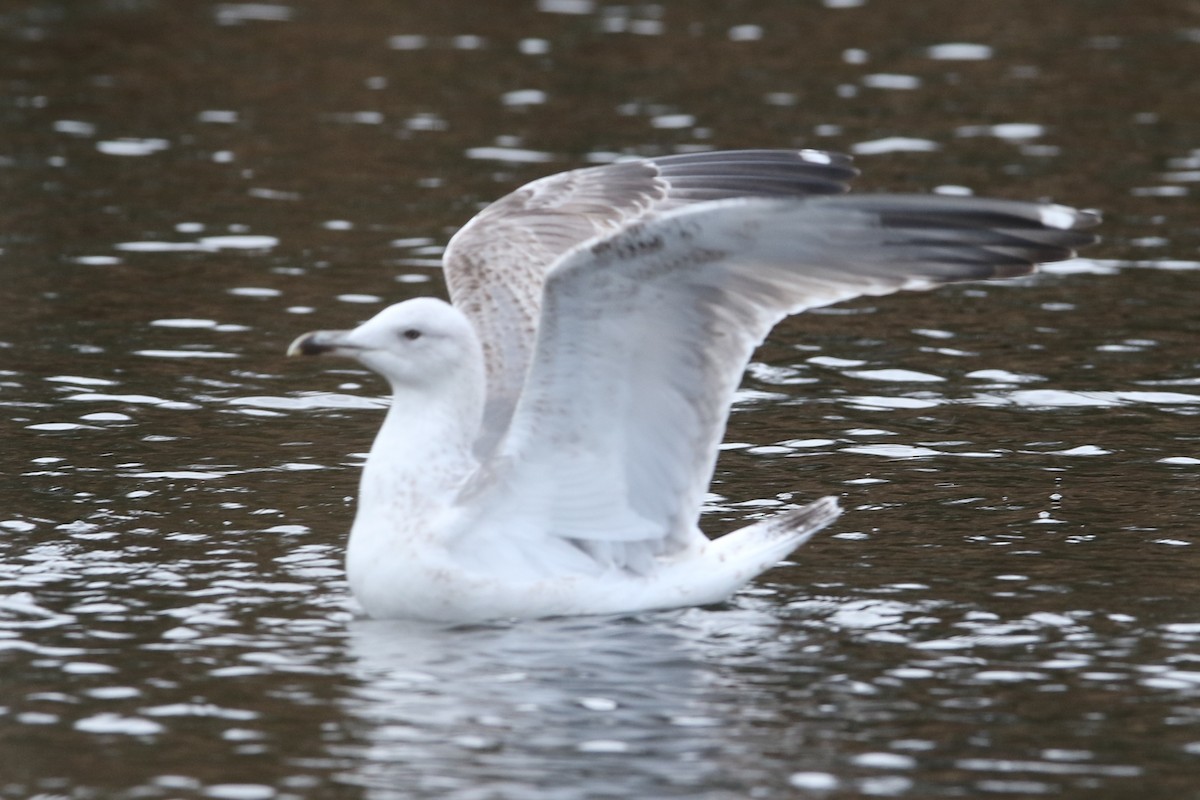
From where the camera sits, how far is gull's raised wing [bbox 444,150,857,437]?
9.58 meters

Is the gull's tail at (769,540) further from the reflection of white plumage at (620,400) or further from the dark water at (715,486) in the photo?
the dark water at (715,486)

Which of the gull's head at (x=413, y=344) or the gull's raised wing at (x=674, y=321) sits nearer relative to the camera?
the gull's raised wing at (x=674, y=321)

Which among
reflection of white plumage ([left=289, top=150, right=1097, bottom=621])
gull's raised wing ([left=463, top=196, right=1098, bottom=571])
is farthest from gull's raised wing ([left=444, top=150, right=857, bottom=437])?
gull's raised wing ([left=463, top=196, right=1098, bottom=571])

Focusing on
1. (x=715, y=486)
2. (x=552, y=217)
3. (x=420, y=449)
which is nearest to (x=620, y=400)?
(x=420, y=449)

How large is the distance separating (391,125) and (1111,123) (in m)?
6.67

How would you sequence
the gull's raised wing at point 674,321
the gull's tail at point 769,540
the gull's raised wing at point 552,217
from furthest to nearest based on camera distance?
1. the gull's raised wing at point 552,217
2. the gull's tail at point 769,540
3. the gull's raised wing at point 674,321

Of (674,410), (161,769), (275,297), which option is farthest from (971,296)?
(161,769)

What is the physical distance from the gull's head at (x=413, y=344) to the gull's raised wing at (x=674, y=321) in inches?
16.7

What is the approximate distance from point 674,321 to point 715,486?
2.55m

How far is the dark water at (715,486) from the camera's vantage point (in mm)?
7137

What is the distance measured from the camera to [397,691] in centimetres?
757

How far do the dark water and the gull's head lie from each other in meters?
1.04

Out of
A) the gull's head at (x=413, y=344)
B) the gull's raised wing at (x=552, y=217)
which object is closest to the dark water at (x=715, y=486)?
the gull's head at (x=413, y=344)

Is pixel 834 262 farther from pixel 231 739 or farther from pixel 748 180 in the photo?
pixel 231 739
